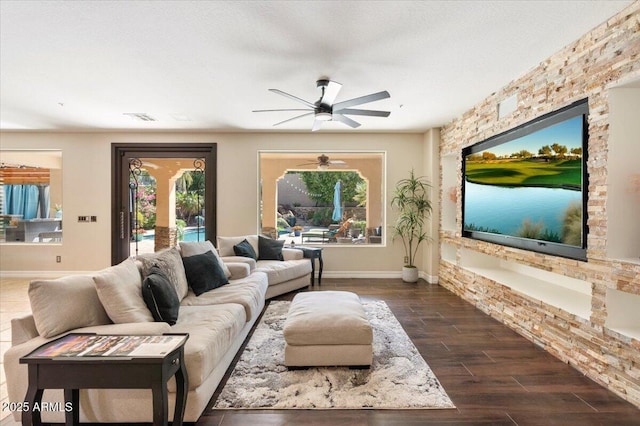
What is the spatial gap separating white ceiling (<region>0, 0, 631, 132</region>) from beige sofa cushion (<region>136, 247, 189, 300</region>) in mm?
1851

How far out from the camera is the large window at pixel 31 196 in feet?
20.4

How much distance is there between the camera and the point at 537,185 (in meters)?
3.21

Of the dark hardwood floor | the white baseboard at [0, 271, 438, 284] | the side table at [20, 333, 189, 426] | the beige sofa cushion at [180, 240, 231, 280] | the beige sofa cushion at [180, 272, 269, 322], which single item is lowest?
the dark hardwood floor

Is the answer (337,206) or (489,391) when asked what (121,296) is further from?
(337,206)

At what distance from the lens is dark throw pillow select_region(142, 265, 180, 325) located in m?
2.37

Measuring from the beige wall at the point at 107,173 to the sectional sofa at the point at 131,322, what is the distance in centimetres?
306

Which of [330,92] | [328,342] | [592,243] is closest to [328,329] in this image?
[328,342]

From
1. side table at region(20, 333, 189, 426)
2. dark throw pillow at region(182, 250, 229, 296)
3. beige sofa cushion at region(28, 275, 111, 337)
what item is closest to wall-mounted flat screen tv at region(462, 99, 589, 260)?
side table at region(20, 333, 189, 426)

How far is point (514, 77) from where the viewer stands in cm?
351

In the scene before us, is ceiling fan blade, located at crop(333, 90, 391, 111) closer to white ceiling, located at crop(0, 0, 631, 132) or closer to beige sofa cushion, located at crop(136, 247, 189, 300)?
white ceiling, located at crop(0, 0, 631, 132)

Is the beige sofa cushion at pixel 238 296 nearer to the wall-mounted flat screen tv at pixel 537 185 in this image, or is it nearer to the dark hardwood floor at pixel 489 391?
the dark hardwood floor at pixel 489 391

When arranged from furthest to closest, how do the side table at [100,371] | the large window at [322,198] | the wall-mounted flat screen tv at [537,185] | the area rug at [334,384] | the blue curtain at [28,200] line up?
the large window at [322,198]
the blue curtain at [28,200]
the wall-mounted flat screen tv at [537,185]
the area rug at [334,384]
the side table at [100,371]

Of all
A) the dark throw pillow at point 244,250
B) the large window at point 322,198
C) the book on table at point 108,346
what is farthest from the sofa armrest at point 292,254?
the book on table at point 108,346

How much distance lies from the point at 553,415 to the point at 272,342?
219 cm
